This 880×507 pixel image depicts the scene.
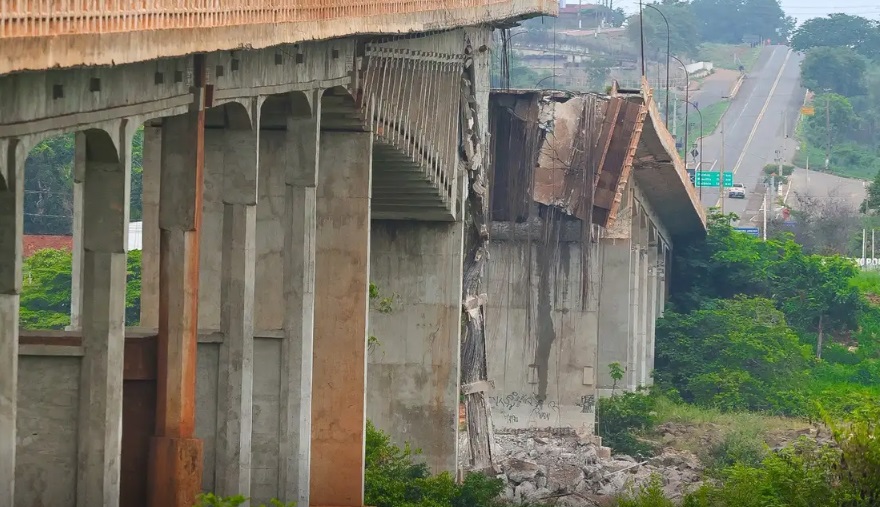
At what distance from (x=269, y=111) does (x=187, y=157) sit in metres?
5.73

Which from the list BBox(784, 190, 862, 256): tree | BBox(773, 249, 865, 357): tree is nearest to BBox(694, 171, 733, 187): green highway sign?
BBox(784, 190, 862, 256): tree

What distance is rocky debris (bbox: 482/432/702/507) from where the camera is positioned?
36.5m

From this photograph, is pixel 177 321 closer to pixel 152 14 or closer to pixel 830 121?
pixel 152 14

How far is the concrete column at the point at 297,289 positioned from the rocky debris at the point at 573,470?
990 cm

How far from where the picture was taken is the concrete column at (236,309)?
865 inches

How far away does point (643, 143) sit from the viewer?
5094 cm

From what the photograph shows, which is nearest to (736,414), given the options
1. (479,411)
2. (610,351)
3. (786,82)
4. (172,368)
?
(610,351)

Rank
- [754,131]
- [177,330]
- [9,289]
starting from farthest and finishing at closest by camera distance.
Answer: [754,131], [177,330], [9,289]

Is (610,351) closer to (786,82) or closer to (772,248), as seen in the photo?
(772,248)

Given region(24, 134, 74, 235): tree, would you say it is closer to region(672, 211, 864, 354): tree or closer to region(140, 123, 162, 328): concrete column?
region(672, 211, 864, 354): tree

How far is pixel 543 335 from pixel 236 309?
2801 centimetres

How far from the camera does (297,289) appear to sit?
24.4 metres

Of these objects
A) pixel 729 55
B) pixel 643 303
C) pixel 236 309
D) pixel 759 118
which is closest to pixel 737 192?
pixel 759 118

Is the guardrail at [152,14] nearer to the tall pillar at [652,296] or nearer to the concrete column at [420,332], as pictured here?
the concrete column at [420,332]
